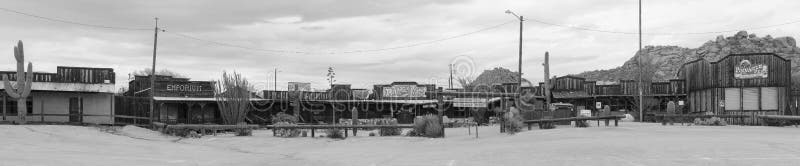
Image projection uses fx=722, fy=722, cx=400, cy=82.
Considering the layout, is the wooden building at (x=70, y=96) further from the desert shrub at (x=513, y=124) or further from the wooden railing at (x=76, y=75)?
the desert shrub at (x=513, y=124)

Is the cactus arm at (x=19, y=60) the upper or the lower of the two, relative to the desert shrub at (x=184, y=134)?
upper

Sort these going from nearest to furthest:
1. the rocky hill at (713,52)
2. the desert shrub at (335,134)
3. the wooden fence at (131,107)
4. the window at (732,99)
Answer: the desert shrub at (335,134)
the wooden fence at (131,107)
the window at (732,99)
the rocky hill at (713,52)

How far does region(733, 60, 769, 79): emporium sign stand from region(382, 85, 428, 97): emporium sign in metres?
21.7

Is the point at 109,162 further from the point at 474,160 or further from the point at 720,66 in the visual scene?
the point at 720,66

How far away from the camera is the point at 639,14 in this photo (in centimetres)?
4631

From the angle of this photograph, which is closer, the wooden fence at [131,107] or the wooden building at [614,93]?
the wooden fence at [131,107]

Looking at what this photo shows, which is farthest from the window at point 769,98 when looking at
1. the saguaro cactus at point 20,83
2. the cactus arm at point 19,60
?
the cactus arm at point 19,60

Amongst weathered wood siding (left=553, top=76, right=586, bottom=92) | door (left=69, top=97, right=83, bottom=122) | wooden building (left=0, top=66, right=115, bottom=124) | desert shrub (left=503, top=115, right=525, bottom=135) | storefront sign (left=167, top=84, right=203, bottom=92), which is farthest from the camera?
weathered wood siding (left=553, top=76, right=586, bottom=92)

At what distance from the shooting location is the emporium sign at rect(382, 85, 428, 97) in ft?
180

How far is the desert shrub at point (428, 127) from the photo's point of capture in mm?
27656

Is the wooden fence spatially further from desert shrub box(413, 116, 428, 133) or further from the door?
desert shrub box(413, 116, 428, 133)

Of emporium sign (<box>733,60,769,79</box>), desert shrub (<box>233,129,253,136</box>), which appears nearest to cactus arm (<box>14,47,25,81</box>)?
desert shrub (<box>233,129,253,136</box>)

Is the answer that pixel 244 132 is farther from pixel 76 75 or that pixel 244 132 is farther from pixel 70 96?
pixel 70 96

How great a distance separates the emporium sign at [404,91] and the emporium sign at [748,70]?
21.7 m
